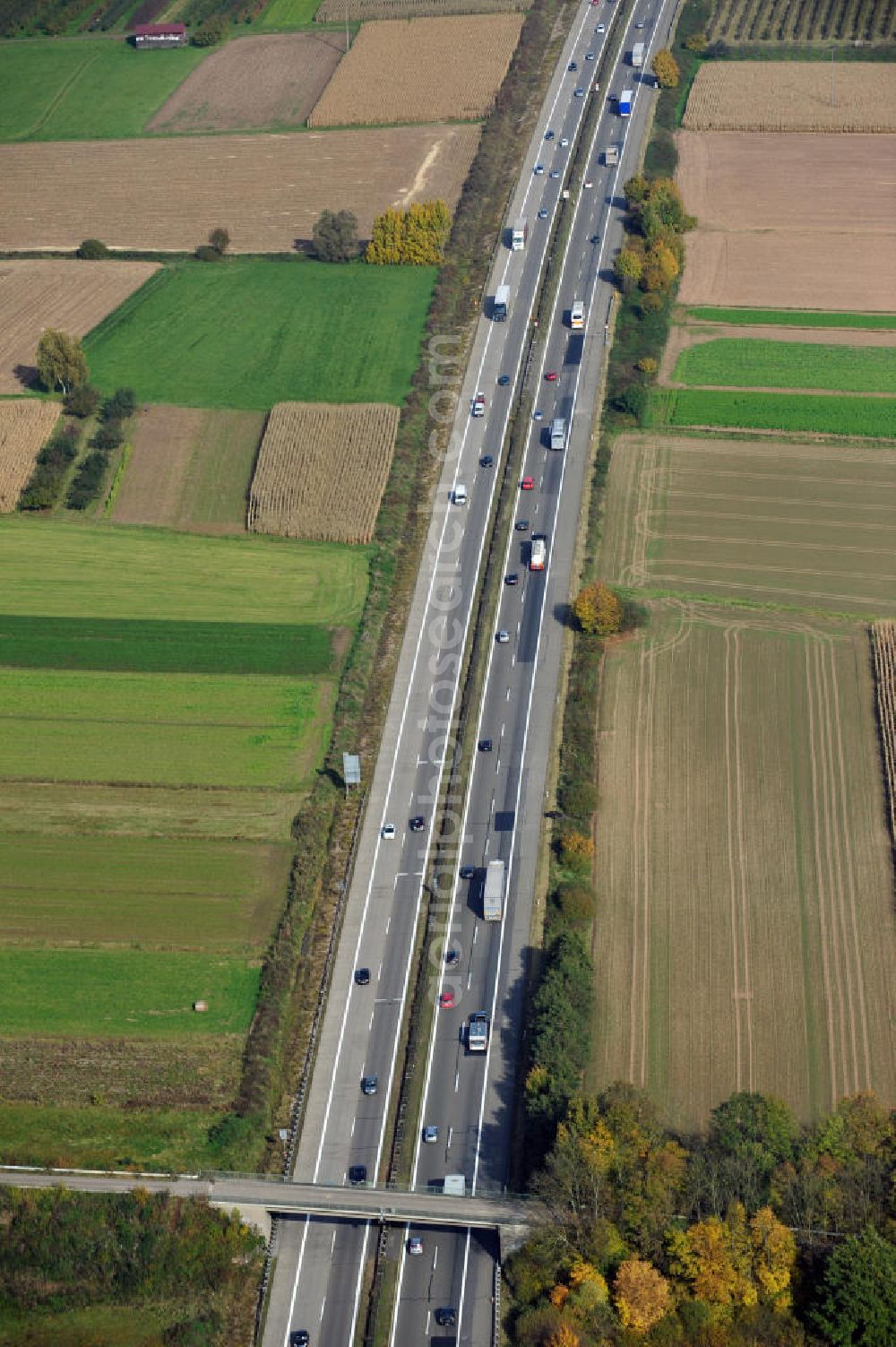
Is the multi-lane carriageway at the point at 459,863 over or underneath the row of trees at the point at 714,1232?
over

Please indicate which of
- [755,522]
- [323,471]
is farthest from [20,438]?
[755,522]

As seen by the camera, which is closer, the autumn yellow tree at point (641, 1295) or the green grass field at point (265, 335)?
the autumn yellow tree at point (641, 1295)

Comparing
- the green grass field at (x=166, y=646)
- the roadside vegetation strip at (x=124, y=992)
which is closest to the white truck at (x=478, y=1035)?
the roadside vegetation strip at (x=124, y=992)

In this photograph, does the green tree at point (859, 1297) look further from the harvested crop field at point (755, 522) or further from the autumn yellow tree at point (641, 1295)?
the harvested crop field at point (755, 522)

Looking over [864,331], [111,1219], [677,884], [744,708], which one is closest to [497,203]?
[864,331]

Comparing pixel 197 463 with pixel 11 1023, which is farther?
pixel 197 463

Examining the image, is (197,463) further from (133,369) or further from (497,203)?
(497,203)

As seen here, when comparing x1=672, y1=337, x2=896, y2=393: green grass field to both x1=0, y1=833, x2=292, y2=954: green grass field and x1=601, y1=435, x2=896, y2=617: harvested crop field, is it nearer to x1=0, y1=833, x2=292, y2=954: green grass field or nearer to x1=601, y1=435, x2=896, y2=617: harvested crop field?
x1=601, y1=435, x2=896, y2=617: harvested crop field
